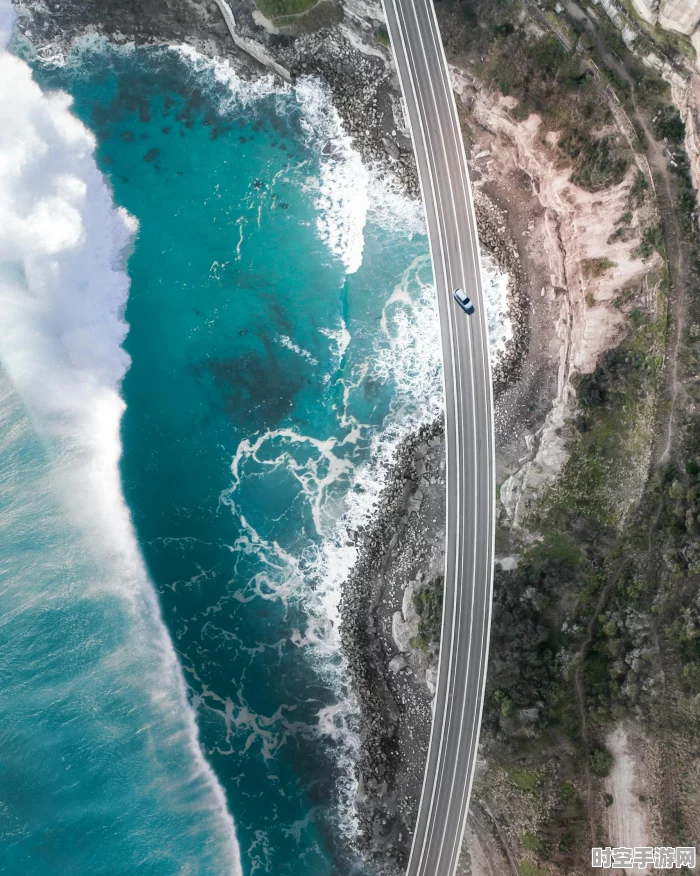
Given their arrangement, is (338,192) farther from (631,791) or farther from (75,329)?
(631,791)

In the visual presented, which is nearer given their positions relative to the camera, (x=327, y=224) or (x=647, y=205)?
(x=647, y=205)

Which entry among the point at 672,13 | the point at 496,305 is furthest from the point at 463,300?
the point at 672,13

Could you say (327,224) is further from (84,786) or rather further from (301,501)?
(84,786)

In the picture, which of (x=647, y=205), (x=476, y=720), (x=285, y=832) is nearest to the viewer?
(x=647, y=205)

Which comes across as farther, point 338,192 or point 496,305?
point 338,192

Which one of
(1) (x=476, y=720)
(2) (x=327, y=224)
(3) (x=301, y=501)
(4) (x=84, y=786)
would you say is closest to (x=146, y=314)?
(2) (x=327, y=224)

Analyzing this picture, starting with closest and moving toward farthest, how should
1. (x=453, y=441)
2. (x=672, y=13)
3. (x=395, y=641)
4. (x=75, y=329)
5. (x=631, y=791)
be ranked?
(x=672, y=13) → (x=631, y=791) → (x=453, y=441) → (x=395, y=641) → (x=75, y=329)
